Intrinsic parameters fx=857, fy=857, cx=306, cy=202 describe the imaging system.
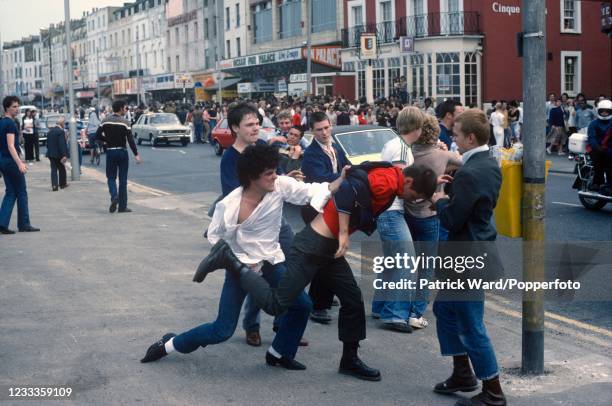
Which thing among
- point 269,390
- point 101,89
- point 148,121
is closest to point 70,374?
point 269,390

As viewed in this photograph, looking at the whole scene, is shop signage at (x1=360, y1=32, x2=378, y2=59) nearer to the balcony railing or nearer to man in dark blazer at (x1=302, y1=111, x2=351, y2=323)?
the balcony railing

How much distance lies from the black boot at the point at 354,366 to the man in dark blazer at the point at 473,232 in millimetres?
507

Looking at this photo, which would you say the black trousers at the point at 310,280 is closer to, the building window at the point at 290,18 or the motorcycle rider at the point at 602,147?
the motorcycle rider at the point at 602,147

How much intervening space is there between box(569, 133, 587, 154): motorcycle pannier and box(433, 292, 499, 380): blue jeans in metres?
9.89

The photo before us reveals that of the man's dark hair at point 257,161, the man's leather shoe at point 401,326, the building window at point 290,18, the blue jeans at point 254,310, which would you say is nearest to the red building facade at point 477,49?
the building window at point 290,18

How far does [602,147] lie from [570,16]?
1098 inches

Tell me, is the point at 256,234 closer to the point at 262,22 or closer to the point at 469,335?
the point at 469,335

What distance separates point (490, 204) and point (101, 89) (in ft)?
331

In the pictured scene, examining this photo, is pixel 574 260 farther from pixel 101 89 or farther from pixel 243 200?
pixel 101 89

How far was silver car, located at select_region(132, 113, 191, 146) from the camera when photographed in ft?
129

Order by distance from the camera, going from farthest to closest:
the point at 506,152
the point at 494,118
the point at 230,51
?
the point at 230,51 → the point at 494,118 → the point at 506,152

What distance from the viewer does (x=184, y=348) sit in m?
5.96

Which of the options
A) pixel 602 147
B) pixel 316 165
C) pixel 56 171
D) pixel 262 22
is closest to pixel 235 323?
pixel 316 165

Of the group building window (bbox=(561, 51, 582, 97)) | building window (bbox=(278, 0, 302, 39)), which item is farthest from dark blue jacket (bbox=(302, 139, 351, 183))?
building window (bbox=(278, 0, 302, 39))
